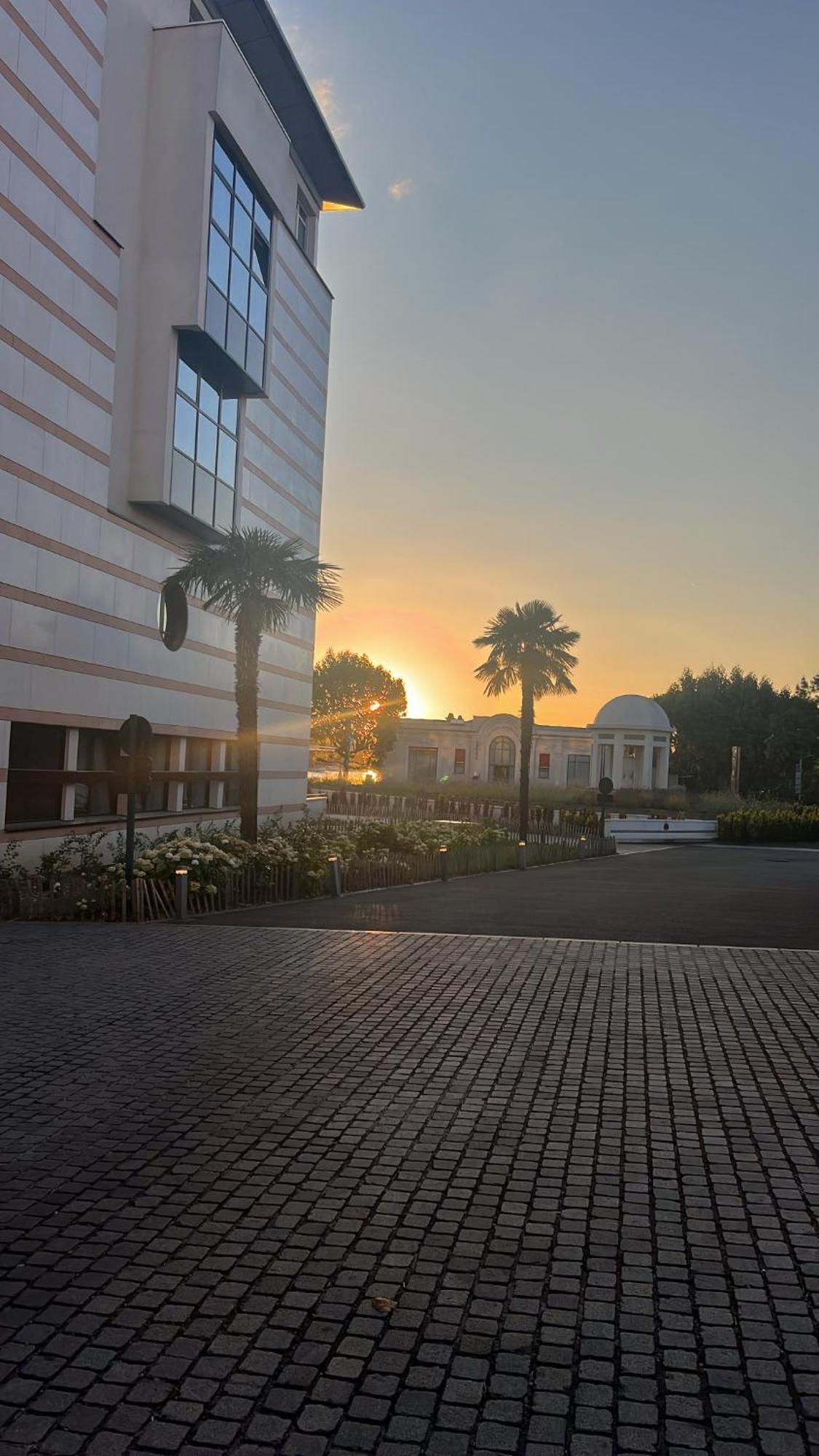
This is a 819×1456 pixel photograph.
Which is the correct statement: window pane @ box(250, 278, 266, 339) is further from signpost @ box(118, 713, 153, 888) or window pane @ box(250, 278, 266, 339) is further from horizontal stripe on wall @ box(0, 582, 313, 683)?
signpost @ box(118, 713, 153, 888)

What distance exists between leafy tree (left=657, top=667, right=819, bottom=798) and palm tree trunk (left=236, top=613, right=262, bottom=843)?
5848 centimetres

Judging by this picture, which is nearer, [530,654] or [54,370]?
[54,370]

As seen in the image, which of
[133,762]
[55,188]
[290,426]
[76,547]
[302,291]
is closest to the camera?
[133,762]

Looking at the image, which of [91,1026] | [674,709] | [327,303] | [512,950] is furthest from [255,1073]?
[674,709]

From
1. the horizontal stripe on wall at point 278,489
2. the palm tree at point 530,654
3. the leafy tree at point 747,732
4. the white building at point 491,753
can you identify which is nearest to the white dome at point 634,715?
the white building at point 491,753

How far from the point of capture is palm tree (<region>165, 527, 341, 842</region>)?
23.0 m

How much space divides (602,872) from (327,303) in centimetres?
2007

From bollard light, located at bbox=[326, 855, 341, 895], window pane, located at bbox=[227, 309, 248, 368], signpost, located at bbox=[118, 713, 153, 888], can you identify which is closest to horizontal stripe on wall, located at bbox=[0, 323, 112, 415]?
window pane, located at bbox=[227, 309, 248, 368]

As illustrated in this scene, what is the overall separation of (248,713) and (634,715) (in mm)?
56852

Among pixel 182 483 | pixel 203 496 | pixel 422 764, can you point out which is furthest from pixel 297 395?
pixel 422 764

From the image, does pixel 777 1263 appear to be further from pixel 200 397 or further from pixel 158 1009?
pixel 200 397

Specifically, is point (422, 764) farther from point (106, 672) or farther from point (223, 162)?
point (106, 672)

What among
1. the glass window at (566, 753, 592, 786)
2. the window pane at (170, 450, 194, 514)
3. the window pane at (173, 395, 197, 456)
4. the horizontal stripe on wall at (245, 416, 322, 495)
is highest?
the horizontal stripe on wall at (245, 416, 322, 495)

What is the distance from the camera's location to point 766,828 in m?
52.1
